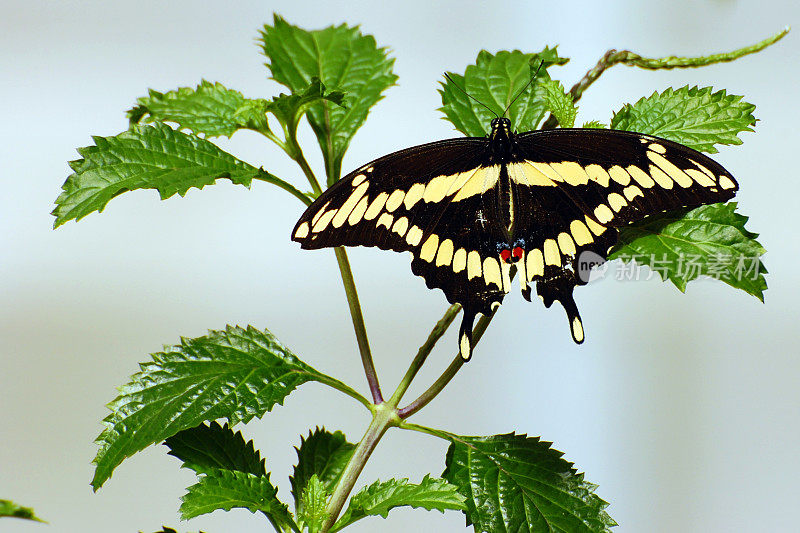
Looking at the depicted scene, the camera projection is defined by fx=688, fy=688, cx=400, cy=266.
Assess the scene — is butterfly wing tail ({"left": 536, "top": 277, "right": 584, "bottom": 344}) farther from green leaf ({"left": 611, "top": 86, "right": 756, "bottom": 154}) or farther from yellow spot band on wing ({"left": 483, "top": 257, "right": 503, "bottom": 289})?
green leaf ({"left": 611, "top": 86, "right": 756, "bottom": 154})

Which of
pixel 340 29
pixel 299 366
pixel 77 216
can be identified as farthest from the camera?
pixel 340 29

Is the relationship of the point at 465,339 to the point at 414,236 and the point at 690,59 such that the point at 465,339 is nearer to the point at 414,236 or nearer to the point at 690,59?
Result: the point at 414,236

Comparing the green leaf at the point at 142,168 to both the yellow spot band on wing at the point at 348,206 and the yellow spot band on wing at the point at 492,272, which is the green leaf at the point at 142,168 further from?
the yellow spot band on wing at the point at 492,272

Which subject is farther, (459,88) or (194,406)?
(459,88)

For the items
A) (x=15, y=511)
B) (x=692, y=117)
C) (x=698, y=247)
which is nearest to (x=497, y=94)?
(x=692, y=117)

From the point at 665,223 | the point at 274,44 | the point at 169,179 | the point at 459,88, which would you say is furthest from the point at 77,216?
the point at 665,223

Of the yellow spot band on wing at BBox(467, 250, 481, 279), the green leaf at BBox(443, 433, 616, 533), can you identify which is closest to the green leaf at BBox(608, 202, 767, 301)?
the yellow spot band on wing at BBox(467, 250, 481, 279)

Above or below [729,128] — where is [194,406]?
below

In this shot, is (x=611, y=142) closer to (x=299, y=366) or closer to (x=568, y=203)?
(x=568, y=203)
